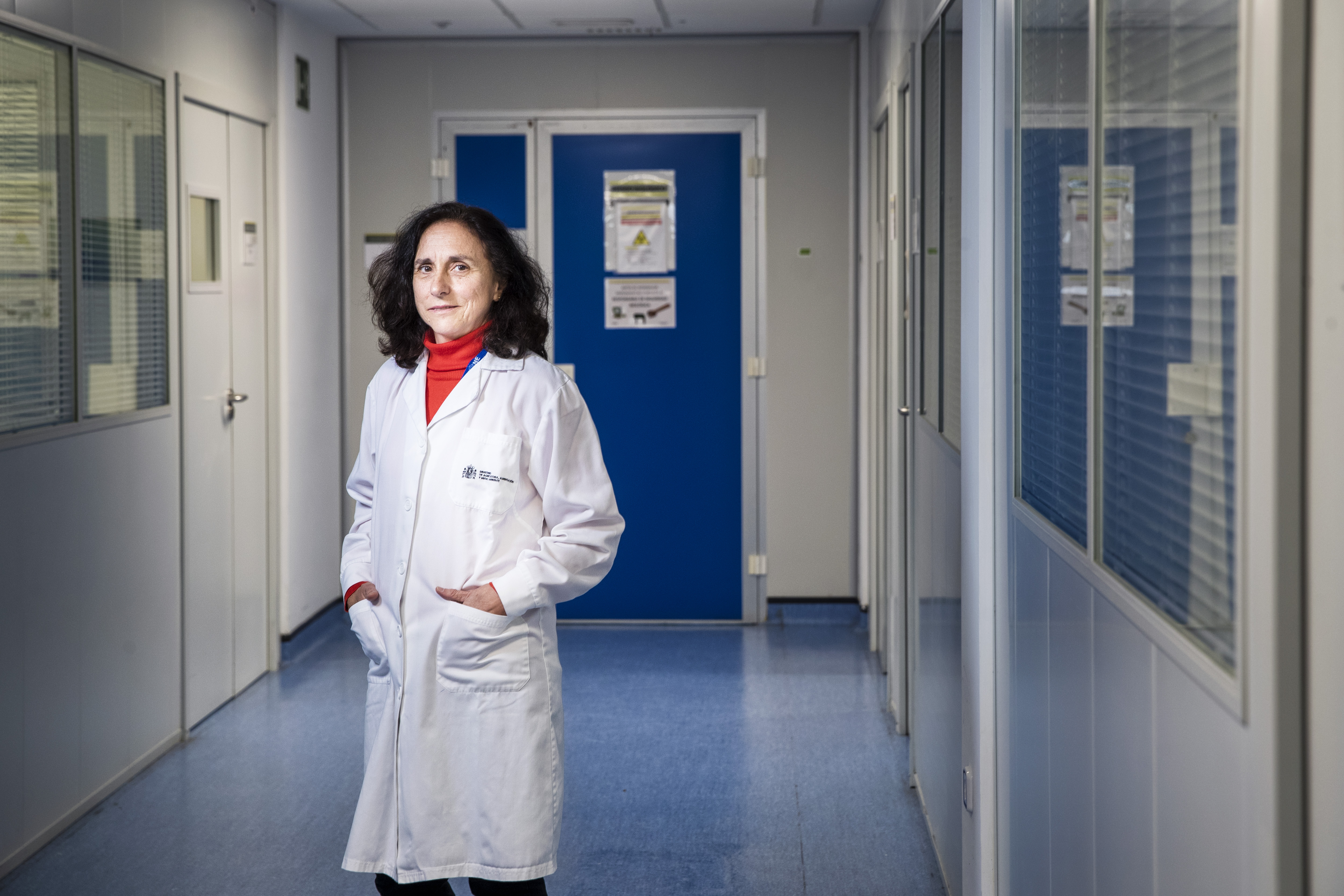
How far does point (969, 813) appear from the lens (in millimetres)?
2490

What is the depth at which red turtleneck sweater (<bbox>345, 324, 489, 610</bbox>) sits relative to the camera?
7.14 ft

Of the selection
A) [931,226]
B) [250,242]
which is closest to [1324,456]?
[931,226]

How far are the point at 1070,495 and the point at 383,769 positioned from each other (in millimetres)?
1198

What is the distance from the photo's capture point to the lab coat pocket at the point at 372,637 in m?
2.12

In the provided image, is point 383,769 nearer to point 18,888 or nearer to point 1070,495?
point 1070,495

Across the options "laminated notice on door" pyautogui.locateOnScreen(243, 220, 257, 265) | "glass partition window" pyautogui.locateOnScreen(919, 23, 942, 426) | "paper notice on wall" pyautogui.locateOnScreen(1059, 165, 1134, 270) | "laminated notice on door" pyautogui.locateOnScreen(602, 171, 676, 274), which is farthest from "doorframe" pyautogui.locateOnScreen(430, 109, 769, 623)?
"paper notice on wall" pyautogui.locateOnScreen(1059, 165, 1134, 270)

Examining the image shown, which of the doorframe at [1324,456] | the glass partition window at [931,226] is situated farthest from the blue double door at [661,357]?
the doorframe at [1324,456]

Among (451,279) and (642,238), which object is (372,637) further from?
(642,238)

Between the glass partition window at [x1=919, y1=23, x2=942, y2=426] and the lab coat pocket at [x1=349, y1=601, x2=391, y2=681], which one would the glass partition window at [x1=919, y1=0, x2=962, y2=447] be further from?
the lab coat pocket at [x1=349, y1=601, x2=391, y2=681]

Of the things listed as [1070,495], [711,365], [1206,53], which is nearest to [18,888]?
[1070,495]

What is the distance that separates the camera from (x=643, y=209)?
5.55 m

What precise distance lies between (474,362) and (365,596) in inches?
17.9

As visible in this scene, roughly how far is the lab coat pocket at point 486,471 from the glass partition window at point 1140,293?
2.86 feet

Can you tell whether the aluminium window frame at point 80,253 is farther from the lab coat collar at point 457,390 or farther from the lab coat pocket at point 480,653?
the lab coat pocket at point 480,653
